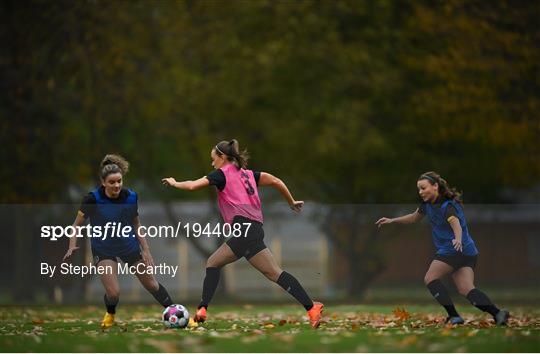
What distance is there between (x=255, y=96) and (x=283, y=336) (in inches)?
796

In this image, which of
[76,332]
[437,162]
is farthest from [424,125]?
[76,332]

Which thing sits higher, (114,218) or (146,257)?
(114,218)

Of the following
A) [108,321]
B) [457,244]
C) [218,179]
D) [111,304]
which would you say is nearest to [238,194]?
[218,179]

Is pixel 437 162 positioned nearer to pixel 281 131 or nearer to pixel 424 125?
pixel 424 125

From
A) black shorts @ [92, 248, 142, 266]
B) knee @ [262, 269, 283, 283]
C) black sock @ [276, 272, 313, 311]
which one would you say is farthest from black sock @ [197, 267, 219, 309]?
black shorts @ [92, 248, 142, 266]

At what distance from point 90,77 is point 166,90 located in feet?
7.21

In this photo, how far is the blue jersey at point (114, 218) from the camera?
13453 mm

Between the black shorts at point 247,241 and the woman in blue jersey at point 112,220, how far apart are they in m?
1.13

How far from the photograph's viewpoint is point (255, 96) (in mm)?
32031

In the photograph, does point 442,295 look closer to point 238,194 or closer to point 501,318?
point 501,318

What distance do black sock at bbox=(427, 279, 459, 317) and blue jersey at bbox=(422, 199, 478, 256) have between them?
389 mm

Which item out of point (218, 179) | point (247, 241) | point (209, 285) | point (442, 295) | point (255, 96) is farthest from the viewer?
point (255, 96)

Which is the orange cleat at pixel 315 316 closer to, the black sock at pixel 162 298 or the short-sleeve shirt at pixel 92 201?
the black sock at pixel 162 298

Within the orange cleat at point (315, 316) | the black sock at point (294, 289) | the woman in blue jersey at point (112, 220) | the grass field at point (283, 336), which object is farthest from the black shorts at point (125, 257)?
the orange cleat at point (315, 316)
